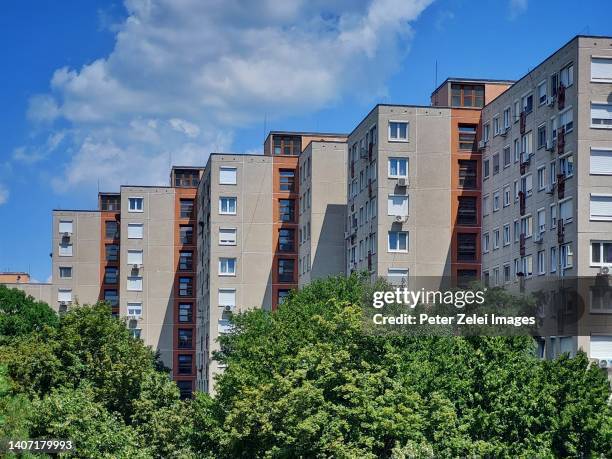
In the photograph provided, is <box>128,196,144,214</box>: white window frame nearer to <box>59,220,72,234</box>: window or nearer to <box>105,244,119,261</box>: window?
<box>105,244,119,261</box>: window

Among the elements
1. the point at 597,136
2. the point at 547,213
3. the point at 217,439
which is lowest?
the point at 217,439

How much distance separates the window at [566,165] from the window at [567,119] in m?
1.61

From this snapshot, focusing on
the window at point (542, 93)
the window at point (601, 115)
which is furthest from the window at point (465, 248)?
the window at point (601, 115)

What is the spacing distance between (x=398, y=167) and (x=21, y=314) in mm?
46658

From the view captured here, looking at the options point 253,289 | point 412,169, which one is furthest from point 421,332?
point 253,289

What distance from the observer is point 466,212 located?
263ft

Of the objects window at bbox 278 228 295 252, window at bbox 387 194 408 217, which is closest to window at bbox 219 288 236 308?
window at bbox 278 228 295 252

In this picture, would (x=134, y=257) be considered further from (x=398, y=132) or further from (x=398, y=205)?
(x=398, y=132)

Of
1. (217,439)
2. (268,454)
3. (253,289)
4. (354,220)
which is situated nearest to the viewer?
(268,454)

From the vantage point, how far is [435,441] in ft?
143

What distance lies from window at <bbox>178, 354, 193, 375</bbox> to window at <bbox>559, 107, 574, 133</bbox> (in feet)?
226

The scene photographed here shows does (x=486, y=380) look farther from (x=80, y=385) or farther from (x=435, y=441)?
(x=80, y=385)

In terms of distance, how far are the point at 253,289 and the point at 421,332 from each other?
57607mm

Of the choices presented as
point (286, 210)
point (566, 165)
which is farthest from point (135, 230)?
point (566, 165)
